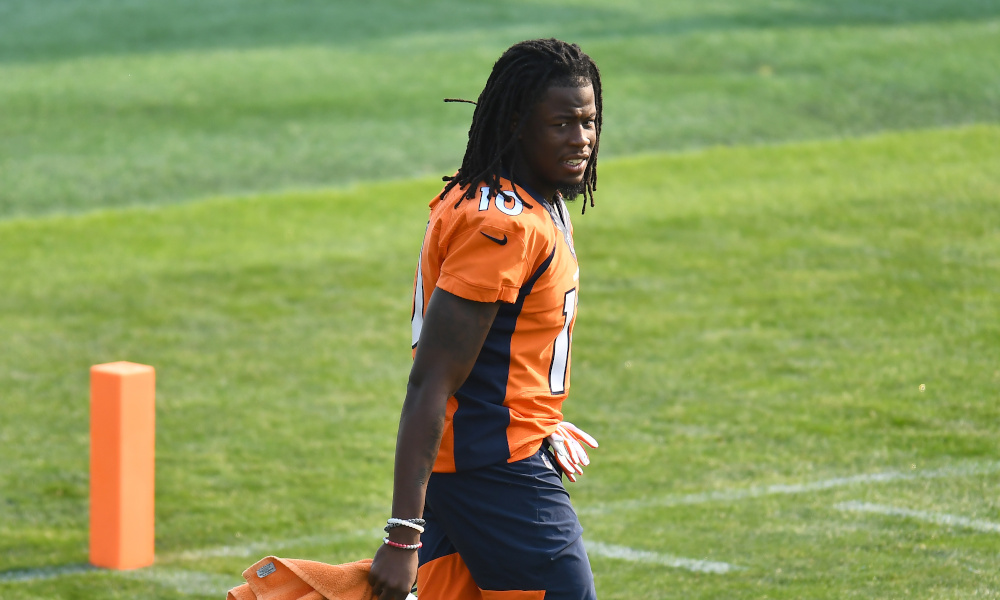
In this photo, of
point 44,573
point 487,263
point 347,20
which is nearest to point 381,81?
point 347,20

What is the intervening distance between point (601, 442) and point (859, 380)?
2007mm

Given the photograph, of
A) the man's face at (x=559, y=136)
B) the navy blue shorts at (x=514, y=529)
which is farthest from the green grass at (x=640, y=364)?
the man's face at (x=559, y=136)

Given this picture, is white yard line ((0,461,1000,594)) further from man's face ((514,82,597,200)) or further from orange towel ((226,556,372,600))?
man's face ((514,82,597,200))

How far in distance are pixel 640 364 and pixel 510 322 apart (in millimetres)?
6296

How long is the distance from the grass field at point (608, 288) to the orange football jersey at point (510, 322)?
2475mm

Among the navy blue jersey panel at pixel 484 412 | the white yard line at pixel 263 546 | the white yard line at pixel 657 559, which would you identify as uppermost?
the navy blue jersey panel at pixel 484 412

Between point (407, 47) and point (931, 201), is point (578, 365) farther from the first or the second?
point (407, 47)

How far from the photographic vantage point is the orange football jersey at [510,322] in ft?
11.3

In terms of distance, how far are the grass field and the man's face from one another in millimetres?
2740

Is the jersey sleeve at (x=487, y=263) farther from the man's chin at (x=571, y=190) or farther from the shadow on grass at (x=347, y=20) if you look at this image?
the shadow on grass at (x=347, y=20)

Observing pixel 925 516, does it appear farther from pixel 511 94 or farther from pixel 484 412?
pixel 511 94

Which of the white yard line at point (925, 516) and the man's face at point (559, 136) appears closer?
the man's face at point (559, 136)

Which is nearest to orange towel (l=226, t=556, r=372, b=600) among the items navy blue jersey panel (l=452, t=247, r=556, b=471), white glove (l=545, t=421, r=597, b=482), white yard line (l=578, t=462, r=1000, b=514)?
navy blue jersey panel (l=452, t=247, r=556, b=471)

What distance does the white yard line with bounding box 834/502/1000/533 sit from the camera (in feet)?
21.2
